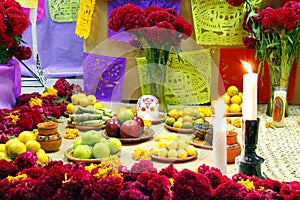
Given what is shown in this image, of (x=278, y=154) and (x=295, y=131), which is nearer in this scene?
(x=278, y=154)

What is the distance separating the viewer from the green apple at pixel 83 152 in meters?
1.67

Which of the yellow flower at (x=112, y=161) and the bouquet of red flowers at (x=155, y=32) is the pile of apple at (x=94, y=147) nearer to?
the yellow flower at (x=112, y=161)

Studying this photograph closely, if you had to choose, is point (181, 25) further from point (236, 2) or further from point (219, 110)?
point (219, 110)

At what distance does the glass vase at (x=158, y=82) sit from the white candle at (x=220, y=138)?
0.91 metres

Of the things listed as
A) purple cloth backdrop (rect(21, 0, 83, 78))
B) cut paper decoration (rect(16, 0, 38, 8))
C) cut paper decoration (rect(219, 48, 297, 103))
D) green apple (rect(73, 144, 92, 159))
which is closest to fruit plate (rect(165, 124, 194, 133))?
green apple (rect(73, 144, 92, 159))

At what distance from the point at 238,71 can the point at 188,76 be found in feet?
0.98

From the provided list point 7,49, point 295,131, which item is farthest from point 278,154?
point 7,49

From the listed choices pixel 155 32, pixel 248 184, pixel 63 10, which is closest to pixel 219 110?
pixel 248 184

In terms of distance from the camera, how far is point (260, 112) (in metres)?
2.48

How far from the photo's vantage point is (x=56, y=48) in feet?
14.0

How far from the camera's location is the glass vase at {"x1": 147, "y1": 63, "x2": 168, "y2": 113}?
7.46ft

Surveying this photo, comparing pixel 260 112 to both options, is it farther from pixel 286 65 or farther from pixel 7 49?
pixel 7 49

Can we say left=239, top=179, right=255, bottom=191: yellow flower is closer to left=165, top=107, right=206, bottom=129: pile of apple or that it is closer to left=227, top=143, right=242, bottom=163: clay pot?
left=227, top=143, right=242, bottom=163: clay pot

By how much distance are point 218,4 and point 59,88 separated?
0.99 m
